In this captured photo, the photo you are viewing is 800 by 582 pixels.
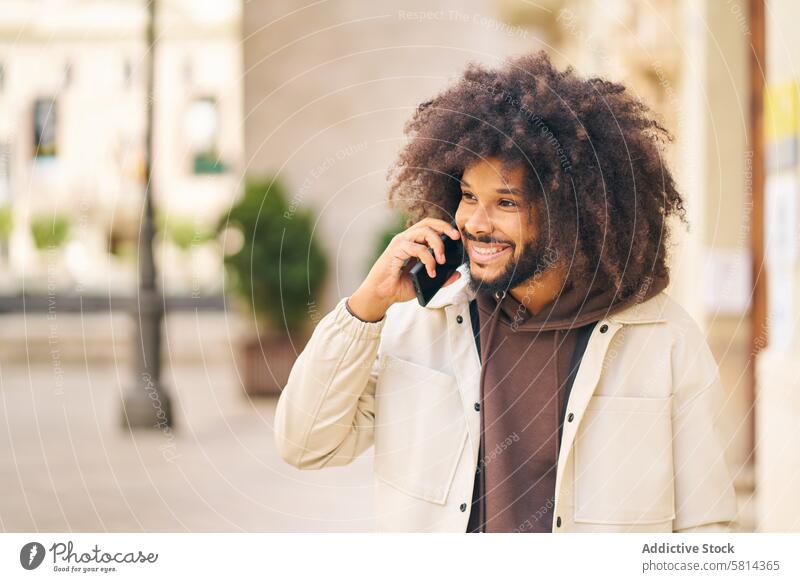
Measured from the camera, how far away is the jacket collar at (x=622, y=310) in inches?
91.4

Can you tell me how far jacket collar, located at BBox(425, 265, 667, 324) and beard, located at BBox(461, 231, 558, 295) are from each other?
0.05 meters

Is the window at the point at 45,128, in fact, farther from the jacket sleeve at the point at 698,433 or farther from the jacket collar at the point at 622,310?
the jacket sleeve at the point at 698,433

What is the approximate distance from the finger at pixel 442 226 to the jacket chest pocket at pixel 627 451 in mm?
486

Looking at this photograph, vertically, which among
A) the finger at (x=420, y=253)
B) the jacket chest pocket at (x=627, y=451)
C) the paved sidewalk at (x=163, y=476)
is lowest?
the paved sidewalk at (x=163, y=476)

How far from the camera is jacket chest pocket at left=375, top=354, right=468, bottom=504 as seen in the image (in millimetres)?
2346

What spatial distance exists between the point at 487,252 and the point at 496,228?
0.19ft

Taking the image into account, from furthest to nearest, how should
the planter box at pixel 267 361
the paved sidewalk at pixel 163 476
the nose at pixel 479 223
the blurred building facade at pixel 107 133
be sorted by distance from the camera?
the blurred building facade at pixel 107 133, the planter box at pixel 267 361, the paved sidewalk at pixel 163 476, the nose at pixel 479 223

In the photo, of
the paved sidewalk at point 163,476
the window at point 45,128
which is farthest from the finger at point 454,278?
the paved sidewalk at point 163,476

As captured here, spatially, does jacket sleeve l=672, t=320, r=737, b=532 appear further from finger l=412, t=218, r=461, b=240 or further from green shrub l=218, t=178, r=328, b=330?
green shrub l=218, t=178, r=328, b=330

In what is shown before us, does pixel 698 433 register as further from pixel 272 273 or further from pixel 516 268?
pixel 272 273

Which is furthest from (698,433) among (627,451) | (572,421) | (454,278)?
(454,278)

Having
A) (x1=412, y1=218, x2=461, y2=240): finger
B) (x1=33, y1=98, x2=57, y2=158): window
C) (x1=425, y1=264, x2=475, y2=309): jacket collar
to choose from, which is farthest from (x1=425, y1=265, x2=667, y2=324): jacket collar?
(x1=33, y1=98, x2=57, y2=158): window

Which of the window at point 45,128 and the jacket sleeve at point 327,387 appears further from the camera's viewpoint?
the window at point 45,128
